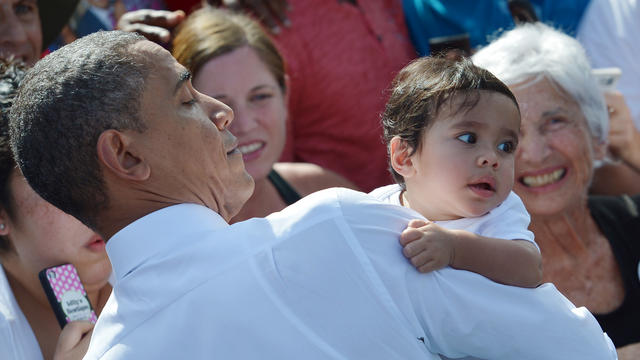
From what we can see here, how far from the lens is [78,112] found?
1566 mm

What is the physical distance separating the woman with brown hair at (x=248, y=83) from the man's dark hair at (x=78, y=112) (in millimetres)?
1590

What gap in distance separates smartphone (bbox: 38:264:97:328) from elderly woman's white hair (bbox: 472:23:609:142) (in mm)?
1907

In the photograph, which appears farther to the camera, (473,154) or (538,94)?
(538,94)

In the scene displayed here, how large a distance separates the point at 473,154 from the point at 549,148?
133 cm

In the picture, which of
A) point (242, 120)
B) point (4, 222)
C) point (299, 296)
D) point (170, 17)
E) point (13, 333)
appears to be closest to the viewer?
point (299, 296)

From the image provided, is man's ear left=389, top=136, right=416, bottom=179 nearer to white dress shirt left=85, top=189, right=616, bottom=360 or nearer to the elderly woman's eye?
white dress shirt left=85, top=189, right=616, bottom=360

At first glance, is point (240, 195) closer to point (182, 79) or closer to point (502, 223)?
point (182, 79)

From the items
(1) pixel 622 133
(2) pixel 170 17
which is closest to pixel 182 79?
(2) pixel 170 17

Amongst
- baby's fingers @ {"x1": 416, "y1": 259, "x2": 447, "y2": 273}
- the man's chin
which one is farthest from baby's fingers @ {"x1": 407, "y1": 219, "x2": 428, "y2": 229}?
the man's chin

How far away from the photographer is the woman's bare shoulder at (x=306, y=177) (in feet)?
11.9

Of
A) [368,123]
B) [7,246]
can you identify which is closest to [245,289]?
[7,246]

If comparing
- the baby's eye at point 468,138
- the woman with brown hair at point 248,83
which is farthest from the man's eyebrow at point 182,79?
the woman with brown hair at point 248,83

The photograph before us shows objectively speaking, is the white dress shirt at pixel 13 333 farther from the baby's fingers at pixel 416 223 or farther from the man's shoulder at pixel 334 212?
the baby's fingers at pixel 416 223

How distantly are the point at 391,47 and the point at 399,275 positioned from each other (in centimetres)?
284
